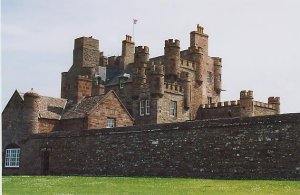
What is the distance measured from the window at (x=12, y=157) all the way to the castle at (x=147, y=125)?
0.10 m

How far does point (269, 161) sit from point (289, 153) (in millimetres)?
1245

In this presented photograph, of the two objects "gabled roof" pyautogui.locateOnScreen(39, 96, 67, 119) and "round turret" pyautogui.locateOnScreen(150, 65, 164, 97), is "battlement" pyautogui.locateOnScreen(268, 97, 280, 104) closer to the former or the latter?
"round turret" pyautogui.locateOnScreen(150, 65, 164, 97)

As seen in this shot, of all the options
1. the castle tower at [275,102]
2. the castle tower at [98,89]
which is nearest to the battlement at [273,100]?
the castle tower at [275,102]

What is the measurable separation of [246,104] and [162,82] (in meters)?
11.0

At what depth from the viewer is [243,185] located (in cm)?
2227

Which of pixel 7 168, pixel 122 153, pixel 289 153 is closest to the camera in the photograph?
pixel 289 153

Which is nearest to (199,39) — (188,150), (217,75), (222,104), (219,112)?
(217,75)

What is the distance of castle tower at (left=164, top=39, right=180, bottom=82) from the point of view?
58.8m

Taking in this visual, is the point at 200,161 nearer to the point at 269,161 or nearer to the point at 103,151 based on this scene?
the point at 269,161

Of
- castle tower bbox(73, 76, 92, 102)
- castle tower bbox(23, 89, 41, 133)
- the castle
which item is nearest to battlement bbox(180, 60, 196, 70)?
the castle

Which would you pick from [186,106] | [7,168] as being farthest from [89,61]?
[7,168]

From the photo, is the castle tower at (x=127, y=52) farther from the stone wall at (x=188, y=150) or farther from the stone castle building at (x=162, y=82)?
the stone wall at (x=188, y=150)

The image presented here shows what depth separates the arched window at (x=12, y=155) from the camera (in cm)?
4341

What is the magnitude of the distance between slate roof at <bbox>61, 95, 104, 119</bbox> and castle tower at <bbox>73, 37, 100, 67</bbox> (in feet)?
→ 66.1
